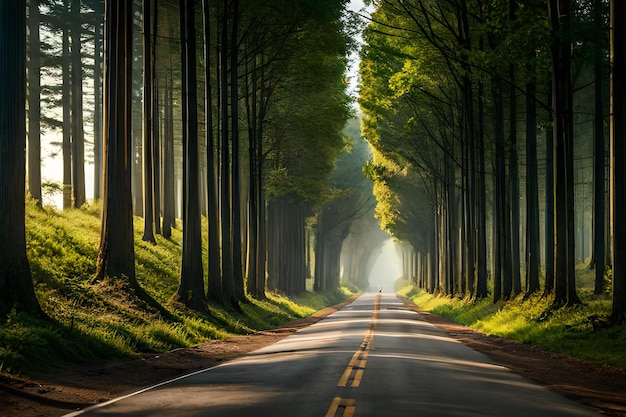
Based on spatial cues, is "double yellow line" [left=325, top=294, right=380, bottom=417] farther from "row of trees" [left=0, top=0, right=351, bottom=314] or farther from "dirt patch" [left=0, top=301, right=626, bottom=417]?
"row of trees" [left=0, top=0, right=351, bottom=314]

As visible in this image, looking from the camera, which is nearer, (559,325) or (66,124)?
(559,325)

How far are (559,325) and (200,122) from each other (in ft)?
60.4

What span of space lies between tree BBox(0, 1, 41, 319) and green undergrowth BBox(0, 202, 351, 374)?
0.79m

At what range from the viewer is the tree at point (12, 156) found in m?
16.7

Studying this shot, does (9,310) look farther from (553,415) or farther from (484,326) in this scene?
(484,326)

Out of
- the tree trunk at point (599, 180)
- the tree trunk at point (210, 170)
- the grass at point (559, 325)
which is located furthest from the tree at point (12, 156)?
the tree trunk at point (599, 180)

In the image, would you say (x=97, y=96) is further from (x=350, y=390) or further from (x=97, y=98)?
(x=350, y=390)

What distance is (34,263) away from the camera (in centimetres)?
2434

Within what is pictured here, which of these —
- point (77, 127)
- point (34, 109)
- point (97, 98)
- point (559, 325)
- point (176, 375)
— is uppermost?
point (97, 98)

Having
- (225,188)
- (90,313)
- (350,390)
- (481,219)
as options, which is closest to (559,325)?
(90,313)

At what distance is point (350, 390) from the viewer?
12430mm

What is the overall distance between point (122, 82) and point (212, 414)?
1578cm

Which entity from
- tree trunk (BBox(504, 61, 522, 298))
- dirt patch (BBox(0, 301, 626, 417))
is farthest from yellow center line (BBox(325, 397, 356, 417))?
tree trunk (BBox(504, 61, 522, 298))

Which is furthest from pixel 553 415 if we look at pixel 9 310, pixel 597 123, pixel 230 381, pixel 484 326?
pixel 597 123
